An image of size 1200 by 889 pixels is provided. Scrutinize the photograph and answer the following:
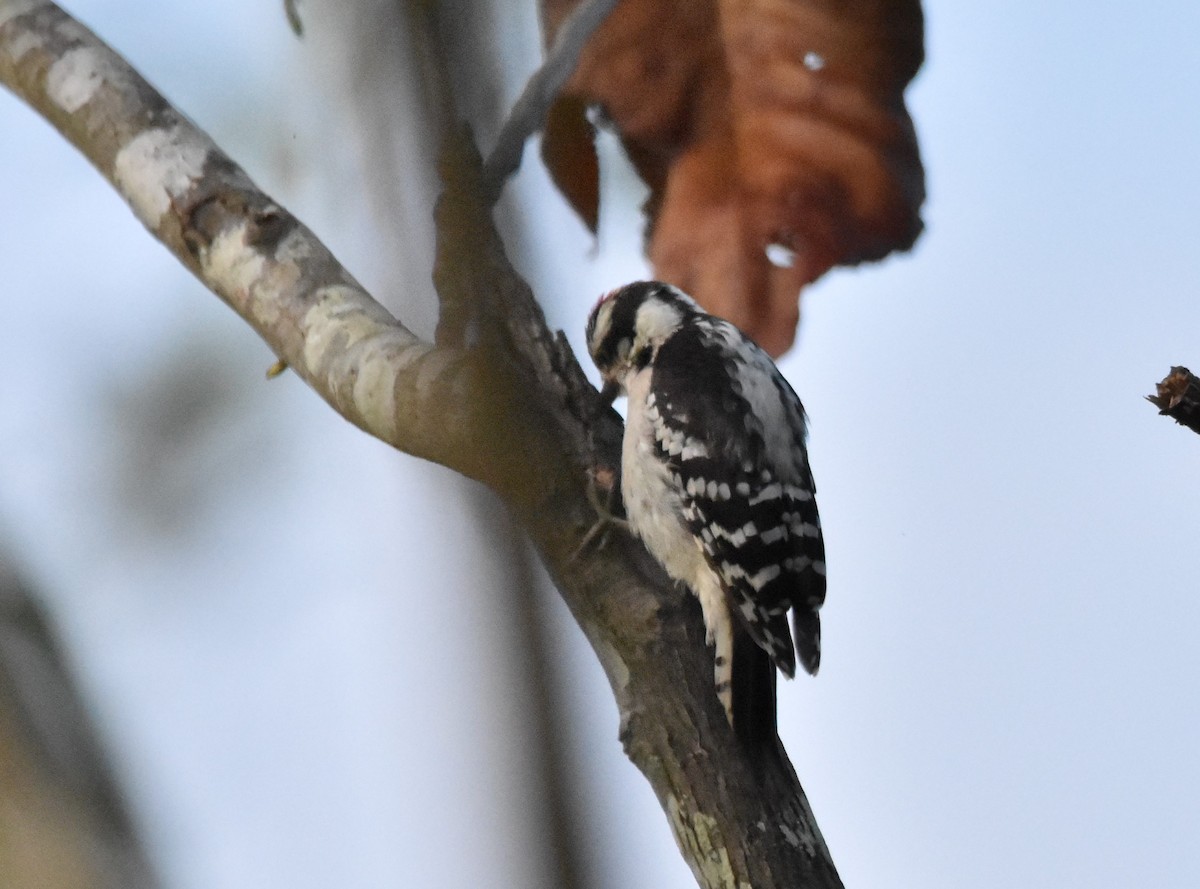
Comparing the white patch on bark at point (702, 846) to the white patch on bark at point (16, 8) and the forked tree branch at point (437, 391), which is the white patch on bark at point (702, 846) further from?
the white patch on bark at point (16, 8)

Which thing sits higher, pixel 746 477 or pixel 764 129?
pixel 764 129

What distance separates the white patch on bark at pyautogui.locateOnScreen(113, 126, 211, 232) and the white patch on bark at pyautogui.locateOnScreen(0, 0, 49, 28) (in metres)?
0.60

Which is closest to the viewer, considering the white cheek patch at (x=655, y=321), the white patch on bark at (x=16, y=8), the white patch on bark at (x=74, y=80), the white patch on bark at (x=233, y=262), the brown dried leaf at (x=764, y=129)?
the brown dried leaf at (x=764, y=129)

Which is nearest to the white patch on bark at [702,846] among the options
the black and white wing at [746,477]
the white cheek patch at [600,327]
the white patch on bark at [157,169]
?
the black and white wing at [746,477]

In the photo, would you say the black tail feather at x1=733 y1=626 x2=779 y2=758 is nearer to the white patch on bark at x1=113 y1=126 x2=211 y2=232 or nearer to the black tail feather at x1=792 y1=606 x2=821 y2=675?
the black tail feather at x1=792 y1=606 x2=821 y2=675

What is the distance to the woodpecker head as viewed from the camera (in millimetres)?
4309

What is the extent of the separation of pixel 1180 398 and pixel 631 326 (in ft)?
8.30

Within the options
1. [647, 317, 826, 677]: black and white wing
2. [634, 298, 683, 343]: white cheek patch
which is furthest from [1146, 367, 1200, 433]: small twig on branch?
[634, 298, 683, 343]: white cheek patch

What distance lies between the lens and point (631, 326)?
4402mm

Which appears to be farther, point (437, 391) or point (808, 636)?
point (808, 636)

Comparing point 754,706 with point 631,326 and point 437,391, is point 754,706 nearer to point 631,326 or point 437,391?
point 437,391

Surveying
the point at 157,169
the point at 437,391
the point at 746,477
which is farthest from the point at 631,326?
the point at 437,391

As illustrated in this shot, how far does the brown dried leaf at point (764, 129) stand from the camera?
291 cm

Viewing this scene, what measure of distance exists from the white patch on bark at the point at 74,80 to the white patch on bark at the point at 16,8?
258mm
